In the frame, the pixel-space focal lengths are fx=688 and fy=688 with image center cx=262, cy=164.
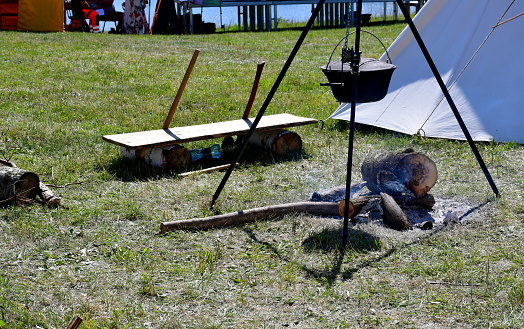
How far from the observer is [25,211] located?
5.21 metres

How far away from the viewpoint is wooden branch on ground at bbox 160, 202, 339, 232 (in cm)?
491

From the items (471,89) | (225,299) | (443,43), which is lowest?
(225,299)

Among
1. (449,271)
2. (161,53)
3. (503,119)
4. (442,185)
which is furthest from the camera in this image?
(161,53)

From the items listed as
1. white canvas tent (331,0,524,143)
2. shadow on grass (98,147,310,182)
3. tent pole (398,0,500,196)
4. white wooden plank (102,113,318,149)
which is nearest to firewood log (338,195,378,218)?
tent pole (398,0,500,196)

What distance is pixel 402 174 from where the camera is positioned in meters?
5.30

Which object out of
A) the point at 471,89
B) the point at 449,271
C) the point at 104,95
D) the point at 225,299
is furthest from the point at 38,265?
the point at 104,95

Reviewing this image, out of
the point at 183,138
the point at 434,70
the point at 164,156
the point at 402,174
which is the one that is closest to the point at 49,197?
the point at 164,156

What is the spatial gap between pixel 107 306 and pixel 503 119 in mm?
4999

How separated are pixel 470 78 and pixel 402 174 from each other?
8.48 ft

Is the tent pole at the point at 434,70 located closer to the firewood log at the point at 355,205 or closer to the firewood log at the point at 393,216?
the firewood log at the point at 393,216

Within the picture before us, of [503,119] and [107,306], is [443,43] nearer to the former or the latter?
[503,119]

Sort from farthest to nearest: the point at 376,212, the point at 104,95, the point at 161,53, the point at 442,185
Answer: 1. the point at 161,53
2. the point at 104,95
3. the point at 442,185
4. the point at 376,212

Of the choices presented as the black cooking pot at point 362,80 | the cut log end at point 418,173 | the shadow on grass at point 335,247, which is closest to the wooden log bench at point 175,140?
the shadow on grass at point 335,247

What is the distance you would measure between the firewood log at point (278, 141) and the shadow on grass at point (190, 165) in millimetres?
61
